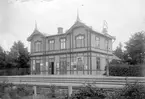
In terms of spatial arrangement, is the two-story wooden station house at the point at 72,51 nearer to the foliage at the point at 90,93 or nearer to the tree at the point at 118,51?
the tree at the point at 118,51

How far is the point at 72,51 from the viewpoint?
2070 centimetres

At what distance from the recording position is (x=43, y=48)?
23.6m

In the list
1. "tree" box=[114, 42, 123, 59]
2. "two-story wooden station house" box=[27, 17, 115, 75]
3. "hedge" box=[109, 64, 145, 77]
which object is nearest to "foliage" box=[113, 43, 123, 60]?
"tree" box=[114, 42, 123, 59]

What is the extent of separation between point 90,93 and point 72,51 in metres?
15.0

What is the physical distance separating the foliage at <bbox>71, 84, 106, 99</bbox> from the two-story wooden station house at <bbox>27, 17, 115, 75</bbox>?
43.6ft

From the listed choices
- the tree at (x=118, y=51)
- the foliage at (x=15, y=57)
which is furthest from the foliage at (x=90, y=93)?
the tree at (x=118, y=51)

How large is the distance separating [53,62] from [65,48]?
2.62 m

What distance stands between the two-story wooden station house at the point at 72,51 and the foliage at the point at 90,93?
13.3 metres

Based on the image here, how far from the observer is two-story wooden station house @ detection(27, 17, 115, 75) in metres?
19.6

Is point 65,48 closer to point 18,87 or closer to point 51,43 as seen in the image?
point 51,43

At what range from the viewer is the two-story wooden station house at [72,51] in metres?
19.6

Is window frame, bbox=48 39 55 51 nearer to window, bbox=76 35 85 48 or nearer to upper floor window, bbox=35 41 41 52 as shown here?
upper floor window, bbox=35 41 41 52

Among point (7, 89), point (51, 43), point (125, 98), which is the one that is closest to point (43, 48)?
point (51, 43)

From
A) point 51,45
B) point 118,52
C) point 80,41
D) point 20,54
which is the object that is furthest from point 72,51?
point 20,54
